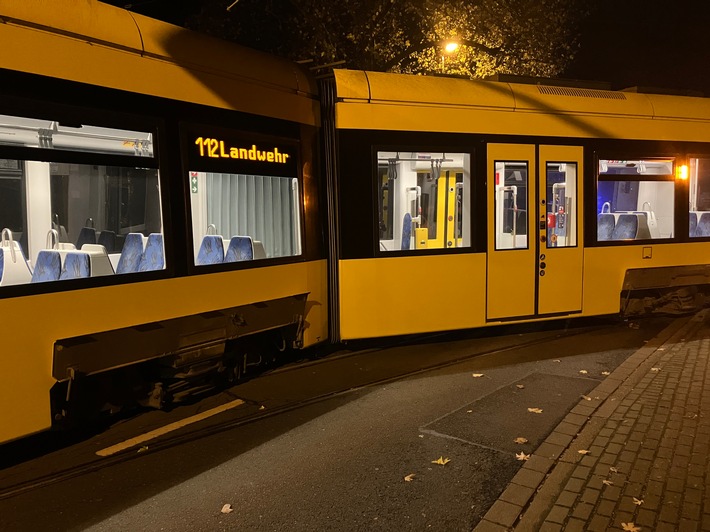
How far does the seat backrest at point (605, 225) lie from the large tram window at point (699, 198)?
141 cm

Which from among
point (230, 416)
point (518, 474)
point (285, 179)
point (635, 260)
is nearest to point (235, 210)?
point (285, 179)

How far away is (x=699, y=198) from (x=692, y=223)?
1.24 ft

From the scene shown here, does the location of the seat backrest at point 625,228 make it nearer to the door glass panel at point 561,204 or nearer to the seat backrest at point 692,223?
the door glass panel at point 561,204

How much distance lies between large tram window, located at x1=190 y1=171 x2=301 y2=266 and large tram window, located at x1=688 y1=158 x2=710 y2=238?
5.86 m

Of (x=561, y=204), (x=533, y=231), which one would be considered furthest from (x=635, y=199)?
(x=533, y=231)

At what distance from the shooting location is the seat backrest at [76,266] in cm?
449

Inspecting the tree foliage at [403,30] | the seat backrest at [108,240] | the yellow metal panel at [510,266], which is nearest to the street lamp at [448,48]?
the tree foliage at [403,30]

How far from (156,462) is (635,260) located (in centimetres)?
664

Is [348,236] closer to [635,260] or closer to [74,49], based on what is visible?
[74,49]

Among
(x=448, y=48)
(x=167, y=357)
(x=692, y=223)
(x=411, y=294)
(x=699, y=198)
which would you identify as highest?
(x=448, y=48)

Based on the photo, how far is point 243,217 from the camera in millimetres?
5883

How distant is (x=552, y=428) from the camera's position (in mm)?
5164

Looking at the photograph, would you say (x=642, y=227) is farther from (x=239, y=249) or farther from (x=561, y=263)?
(x=239, y=249)

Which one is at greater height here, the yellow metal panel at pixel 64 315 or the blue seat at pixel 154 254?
the blue seat at pixel 154 254
